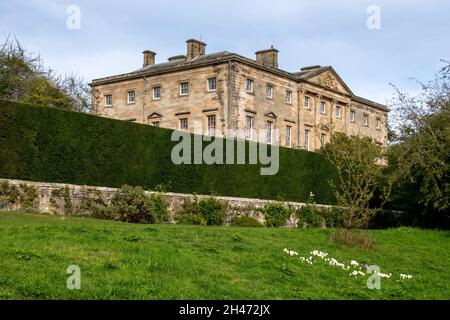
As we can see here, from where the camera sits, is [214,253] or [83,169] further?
[83,169]

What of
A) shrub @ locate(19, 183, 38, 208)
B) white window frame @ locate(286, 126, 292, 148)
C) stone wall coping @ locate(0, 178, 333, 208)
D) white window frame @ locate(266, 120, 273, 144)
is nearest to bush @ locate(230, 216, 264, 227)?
stone wall coping @ locate(0, 178, 333, 208)

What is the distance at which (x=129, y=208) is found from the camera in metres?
23.8

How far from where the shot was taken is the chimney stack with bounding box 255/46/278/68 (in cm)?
5266

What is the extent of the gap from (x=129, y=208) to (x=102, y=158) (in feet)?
11.3

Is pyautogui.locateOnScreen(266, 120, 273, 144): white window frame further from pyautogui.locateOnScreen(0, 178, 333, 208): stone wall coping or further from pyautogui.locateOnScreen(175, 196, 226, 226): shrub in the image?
pyautogui.locateOnScreen(175, 196, 226, 226): shrub

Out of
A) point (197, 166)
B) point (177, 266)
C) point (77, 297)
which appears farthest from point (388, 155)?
point (77, 297)

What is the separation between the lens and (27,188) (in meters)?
22.1

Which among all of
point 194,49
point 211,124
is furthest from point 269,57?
point 211,124

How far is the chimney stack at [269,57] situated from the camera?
52656 millimetres

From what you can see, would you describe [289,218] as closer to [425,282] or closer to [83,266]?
[425,282]

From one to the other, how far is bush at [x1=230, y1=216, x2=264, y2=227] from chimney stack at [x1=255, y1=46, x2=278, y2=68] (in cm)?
2519

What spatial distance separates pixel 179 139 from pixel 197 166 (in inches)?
63.0

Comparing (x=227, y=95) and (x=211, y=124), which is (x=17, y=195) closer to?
(x=227, y=95)

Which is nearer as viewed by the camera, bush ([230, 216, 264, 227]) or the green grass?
the green grass
